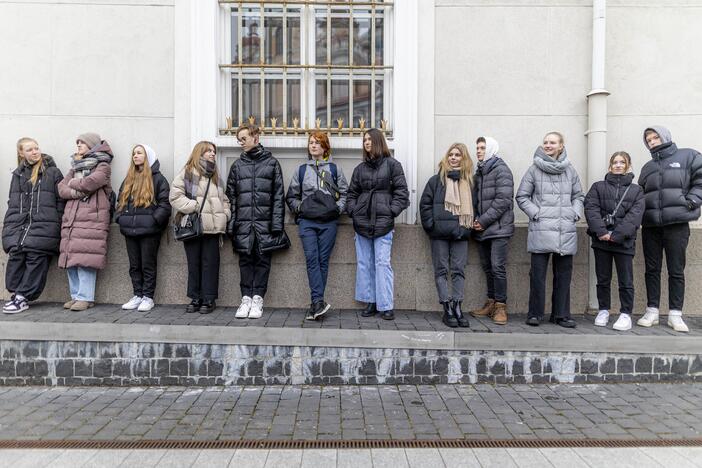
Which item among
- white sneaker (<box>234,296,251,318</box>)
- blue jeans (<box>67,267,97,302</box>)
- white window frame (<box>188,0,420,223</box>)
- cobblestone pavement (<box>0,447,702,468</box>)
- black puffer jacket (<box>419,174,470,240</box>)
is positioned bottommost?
cobblestone pavement (<box>0,447,702,468</box>)

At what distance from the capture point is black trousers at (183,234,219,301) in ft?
18.8

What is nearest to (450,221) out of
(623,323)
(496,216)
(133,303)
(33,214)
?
(496,216)

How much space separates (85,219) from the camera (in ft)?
18.9

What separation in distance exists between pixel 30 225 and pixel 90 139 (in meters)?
1.16

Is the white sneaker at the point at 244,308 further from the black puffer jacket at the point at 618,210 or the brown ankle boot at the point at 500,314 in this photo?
the black puffer jacket at the point at 618,210

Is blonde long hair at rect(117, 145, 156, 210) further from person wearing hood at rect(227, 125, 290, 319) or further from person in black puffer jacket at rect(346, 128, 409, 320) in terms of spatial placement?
person in black puffer jacket at rect(346, 128, 409, 320)

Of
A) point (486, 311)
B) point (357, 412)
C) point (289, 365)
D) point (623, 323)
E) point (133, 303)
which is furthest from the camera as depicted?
point (486, 311)

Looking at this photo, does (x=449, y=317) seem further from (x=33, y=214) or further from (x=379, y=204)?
(x=33, y=214)

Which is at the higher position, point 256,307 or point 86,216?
point 86,216

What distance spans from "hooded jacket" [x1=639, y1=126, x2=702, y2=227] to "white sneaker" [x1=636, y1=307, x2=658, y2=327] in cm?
93

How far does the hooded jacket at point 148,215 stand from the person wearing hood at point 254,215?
28.9 inches

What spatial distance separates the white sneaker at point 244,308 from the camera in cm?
551

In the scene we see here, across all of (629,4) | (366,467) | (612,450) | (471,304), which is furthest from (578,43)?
(366,467)

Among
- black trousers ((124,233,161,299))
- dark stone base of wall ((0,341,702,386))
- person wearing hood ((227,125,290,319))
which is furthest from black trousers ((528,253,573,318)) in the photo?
black trousers ((124,233,161,299))
